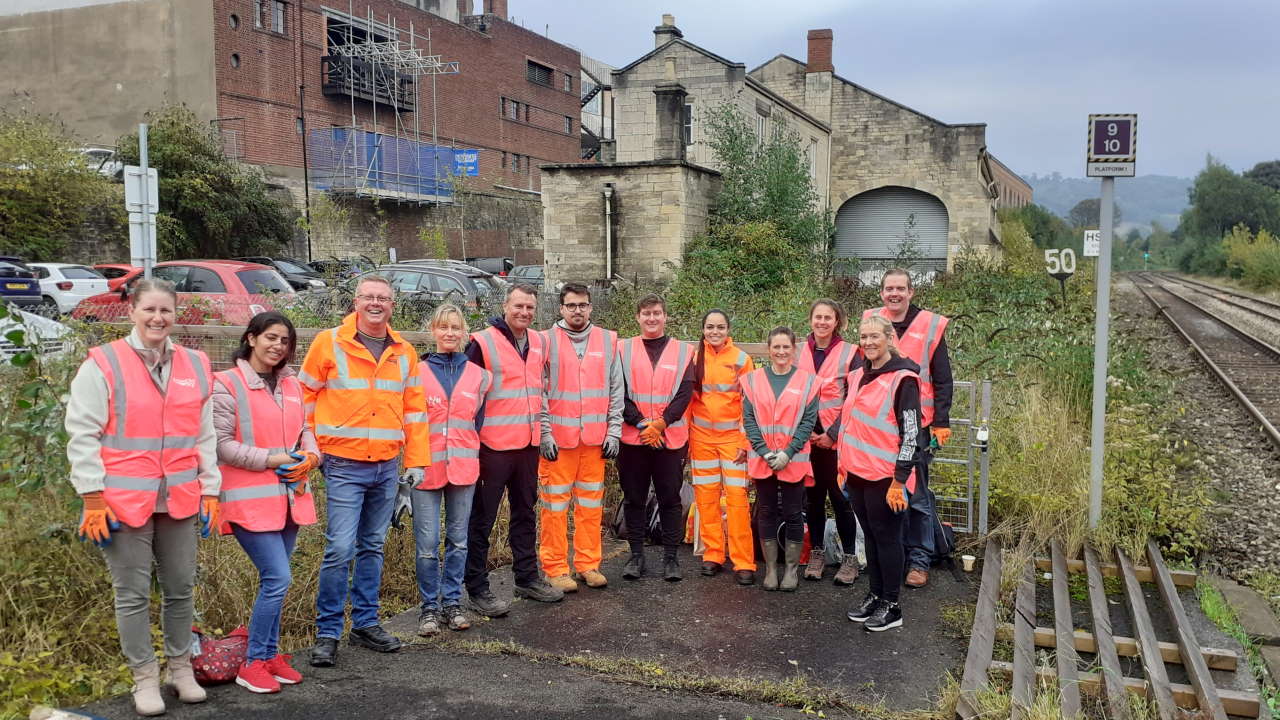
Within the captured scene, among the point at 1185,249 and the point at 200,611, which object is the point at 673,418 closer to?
the point at 200,611

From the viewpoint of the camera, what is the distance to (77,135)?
32.7 m

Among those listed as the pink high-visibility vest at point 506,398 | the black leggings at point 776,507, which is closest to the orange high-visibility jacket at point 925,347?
the black leggings at point 776,507

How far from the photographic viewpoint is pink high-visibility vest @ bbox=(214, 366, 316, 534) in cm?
443

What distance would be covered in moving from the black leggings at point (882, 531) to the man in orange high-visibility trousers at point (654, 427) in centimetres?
124

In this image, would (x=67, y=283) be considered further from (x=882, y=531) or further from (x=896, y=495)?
(x=896, y=495)

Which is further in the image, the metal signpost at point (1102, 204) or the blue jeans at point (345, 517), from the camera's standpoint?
the metal signpost at point (1102, 204)

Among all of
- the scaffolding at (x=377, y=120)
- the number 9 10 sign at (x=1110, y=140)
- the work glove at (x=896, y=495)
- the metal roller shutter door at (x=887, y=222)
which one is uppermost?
the scaffolding at (x=377, y=120)

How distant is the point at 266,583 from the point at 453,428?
129 centimetres

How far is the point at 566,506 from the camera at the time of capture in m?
6.23

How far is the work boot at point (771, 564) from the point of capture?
619cm

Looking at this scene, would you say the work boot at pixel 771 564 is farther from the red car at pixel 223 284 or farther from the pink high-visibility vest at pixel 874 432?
the red car at pixel 223 284

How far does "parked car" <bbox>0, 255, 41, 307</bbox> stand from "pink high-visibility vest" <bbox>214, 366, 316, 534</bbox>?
15.2 m

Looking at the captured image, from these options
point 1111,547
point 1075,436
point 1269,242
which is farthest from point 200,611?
point 1269,242

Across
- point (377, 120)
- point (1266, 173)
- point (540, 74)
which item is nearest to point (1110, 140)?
point (377, 120)
